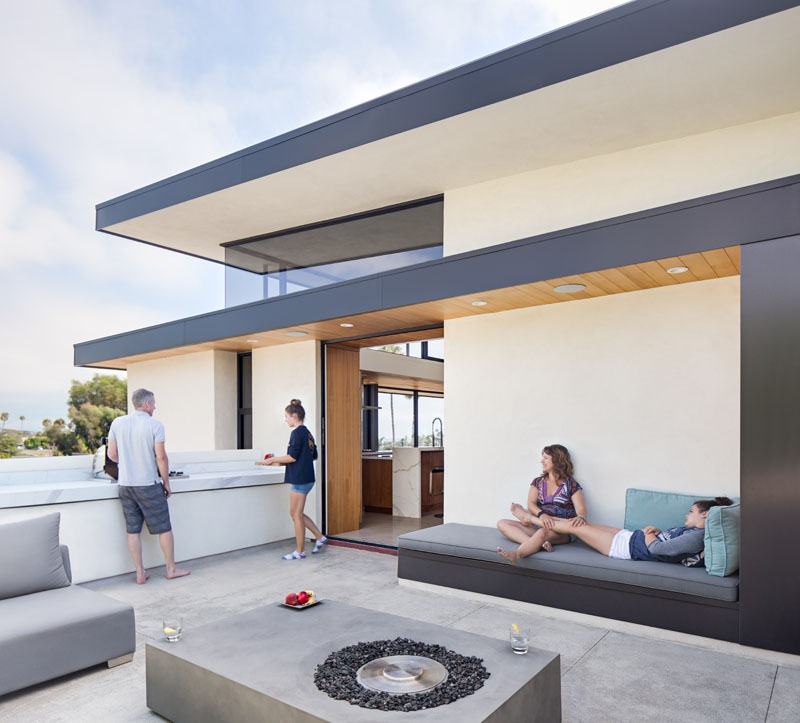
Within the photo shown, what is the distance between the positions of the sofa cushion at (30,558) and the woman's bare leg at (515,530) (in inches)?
119

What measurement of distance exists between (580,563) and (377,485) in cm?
530

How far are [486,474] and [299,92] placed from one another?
35.8 metres

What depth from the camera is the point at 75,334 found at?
24.9 metres

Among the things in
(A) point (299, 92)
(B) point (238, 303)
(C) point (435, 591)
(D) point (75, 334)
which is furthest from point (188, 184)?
(A) point (299, 92)

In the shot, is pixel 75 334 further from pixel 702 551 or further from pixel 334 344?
pixel 702 551

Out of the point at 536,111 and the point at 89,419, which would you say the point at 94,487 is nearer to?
the point at 536,111

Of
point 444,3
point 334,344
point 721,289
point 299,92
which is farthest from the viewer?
point 299,92

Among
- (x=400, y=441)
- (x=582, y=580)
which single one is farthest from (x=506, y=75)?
(x=400, y=441)

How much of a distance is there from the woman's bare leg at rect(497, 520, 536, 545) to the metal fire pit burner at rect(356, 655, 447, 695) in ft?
6.77

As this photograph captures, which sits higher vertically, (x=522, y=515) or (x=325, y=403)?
(x=325, y=403)

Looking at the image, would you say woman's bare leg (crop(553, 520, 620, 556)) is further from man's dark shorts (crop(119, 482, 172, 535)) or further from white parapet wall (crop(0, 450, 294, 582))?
white parapet wall (crop(0, 450, 294, 582))

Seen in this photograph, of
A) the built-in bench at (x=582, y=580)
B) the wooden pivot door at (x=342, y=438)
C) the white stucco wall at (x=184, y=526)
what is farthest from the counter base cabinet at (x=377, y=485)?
the built-in bench at (x=582, y=580)

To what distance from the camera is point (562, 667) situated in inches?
132

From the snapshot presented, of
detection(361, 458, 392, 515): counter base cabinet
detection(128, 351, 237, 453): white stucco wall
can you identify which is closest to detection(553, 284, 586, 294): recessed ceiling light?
detection(361, 458, 392, 515): counter base cabinet
